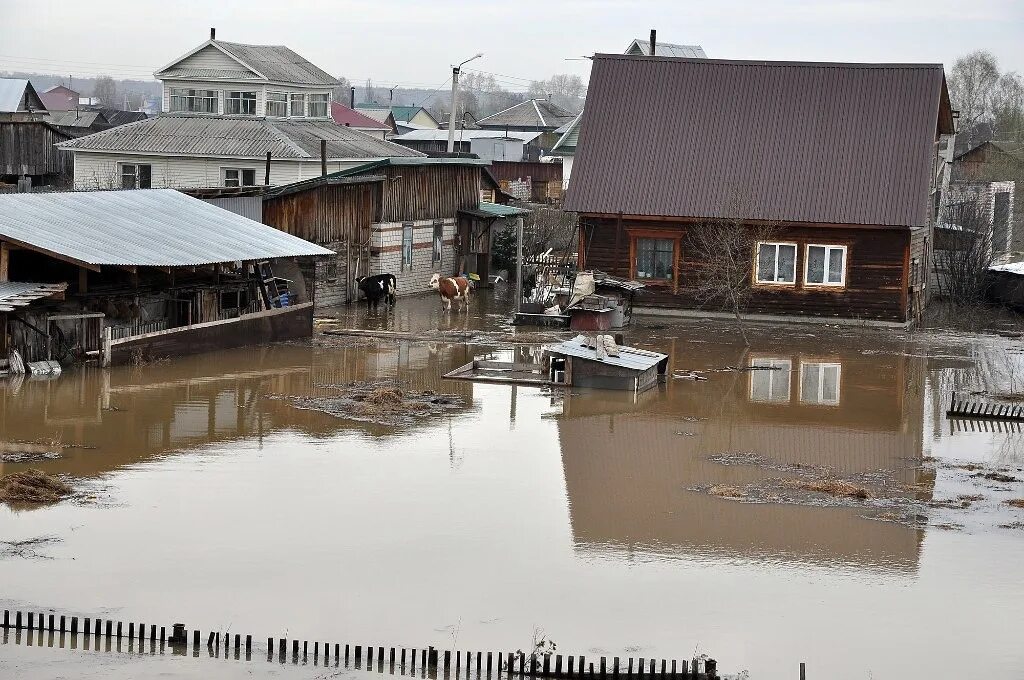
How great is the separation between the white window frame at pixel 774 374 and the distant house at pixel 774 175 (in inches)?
225

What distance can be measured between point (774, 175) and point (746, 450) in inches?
602

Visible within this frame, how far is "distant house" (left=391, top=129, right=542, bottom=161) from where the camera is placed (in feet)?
249

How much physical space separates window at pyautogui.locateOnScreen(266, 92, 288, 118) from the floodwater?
22446 millimetres

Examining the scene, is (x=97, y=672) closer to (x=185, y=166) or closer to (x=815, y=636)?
(x=815, y=636)

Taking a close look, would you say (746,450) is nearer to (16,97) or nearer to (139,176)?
(139,176)

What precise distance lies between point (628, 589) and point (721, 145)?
22.9 meters

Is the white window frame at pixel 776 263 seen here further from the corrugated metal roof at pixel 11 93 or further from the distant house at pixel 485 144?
the distant house at pixel 485 144

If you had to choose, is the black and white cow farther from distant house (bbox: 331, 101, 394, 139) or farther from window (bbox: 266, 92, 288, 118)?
distant house (bbox: 331, 101, 394, 139)

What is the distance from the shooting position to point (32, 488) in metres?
15.8

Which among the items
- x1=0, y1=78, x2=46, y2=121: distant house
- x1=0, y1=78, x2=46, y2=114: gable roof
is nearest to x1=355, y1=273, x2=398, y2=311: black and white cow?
x1=0, y1=78, x2=46, y2=121: distant house

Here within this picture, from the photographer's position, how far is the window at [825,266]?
32.8 m

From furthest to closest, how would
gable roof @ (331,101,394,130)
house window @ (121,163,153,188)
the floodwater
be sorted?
gable roof @ (331,101,394,130) < house window @ (121,163,153,188) < the floodwater

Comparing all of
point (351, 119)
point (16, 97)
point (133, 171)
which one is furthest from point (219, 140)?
point (351, 119)

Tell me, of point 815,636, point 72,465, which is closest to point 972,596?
point 815,636
